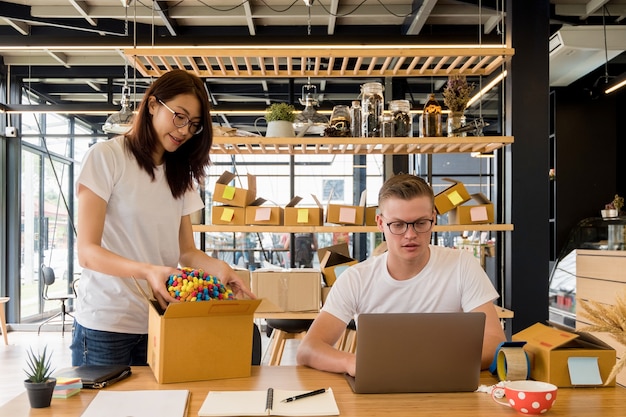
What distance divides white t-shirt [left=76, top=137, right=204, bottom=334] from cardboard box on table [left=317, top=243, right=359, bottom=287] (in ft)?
7.02

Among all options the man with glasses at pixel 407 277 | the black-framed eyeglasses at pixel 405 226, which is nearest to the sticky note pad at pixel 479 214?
the man with glasses at pixel 407 277

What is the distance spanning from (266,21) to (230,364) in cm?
545

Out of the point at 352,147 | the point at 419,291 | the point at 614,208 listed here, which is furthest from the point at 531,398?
the point at 614,208

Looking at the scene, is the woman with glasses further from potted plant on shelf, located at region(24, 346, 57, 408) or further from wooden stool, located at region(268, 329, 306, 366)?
wooden stool, located at region(268, 329, 306, 366)

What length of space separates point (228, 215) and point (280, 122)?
0.68 m

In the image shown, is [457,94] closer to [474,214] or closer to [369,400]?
[474,214]

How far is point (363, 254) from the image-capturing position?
29.7 ft

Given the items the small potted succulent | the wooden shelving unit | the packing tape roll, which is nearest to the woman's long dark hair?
the packing tape roll

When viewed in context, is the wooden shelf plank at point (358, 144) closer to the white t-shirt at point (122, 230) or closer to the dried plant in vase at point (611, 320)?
the white t-shirt at point (122, 230)

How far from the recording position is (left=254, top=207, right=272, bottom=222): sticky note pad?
3953 mm

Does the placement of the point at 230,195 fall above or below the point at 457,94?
below

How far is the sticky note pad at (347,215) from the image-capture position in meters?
4.00

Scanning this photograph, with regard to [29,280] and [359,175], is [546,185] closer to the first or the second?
[359,175]

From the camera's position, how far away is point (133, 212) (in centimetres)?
190
